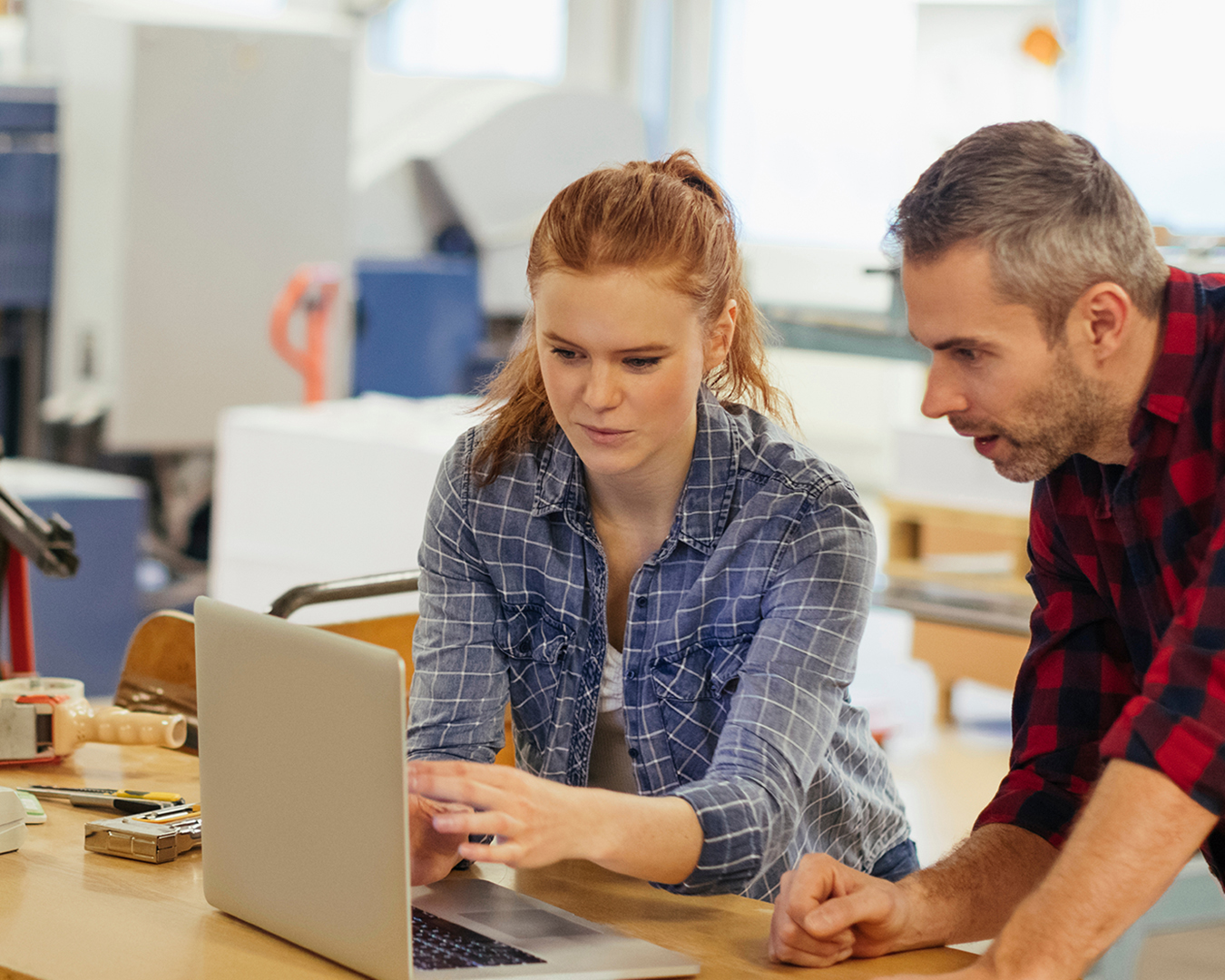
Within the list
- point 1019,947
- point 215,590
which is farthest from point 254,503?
point 1019,947

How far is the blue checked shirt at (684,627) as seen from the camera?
4.51 ft

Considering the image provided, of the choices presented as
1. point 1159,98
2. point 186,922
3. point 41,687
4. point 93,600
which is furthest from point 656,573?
point 1159,98

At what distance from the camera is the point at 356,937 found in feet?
3.48

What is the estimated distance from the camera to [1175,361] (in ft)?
3.96

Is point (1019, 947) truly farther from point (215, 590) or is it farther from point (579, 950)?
point (215, 590)

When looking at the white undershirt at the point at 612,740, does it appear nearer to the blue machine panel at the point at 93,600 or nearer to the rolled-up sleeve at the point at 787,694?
the rolled-up sleeve at the point at 787,694

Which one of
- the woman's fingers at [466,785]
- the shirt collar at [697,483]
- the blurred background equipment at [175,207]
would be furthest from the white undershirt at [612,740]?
the blurred background equipment at [175,207]

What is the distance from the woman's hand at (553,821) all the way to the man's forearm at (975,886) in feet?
0.59

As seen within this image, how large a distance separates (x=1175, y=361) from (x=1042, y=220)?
15cm

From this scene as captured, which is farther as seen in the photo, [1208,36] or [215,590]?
[1208,36]

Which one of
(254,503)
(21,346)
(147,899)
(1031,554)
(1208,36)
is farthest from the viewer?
(1208,36)

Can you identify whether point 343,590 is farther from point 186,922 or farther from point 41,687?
point 186,922

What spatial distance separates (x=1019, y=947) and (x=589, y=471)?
651mm

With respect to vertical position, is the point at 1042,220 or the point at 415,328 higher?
the point at 1042,220
